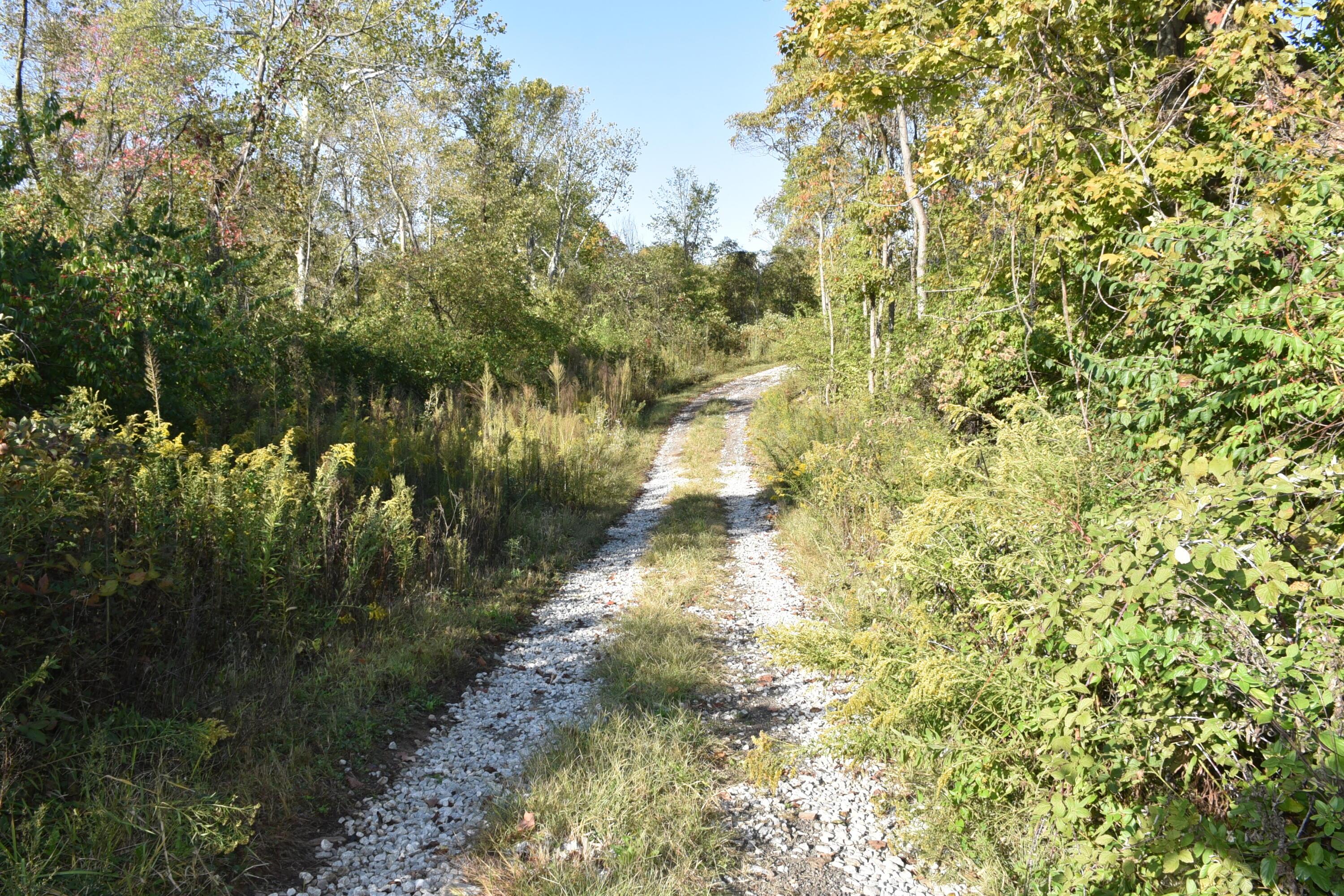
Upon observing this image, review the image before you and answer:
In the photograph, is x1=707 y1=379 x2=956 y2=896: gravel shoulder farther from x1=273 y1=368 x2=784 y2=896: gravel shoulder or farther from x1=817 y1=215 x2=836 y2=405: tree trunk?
x1=817 y1=215 x2=836 y2=405: tree trunk

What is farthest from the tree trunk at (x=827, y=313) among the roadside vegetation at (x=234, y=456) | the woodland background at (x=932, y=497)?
the roadside vegetation at (x=234, y=456)

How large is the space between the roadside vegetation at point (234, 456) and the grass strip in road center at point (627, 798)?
3.32 feet

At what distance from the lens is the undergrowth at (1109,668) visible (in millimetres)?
2178

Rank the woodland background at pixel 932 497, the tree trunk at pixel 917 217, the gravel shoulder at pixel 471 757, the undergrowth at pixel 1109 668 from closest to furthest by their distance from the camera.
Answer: the undergrowth at pixel 1109 668, the woodland background at pixel 932 497, the gravel shoulder at pixel 471 757, the tree trunk at pixel 917 217

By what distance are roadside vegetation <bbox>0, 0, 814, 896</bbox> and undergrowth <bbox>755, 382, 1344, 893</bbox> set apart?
9.93 feet

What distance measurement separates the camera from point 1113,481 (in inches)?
143

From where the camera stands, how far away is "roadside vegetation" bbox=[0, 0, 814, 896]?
3221 mm

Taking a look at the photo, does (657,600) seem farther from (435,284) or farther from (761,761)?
(435,284)

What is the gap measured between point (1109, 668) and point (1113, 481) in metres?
1.18

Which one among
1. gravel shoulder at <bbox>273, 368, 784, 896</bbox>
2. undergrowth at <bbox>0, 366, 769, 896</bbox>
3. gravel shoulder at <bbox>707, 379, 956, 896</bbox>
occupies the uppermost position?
undergrowth at <bbox>0, 366, 769, 896</bbox>

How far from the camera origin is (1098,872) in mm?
2539

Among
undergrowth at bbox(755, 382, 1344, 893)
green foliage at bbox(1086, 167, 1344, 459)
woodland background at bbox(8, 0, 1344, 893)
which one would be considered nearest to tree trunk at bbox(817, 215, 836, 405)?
woodland background at bbox(8, 0, 1344, 893)

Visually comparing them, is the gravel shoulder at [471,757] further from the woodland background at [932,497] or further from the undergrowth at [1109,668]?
the undergrowth at [1109,668]

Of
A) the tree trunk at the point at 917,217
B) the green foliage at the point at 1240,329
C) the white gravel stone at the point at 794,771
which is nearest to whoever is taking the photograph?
the white gravel stone at the point at 794,771
